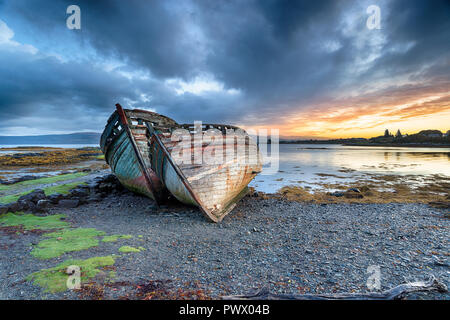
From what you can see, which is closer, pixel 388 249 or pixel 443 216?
pixel 388 249

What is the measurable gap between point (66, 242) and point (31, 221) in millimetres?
3121

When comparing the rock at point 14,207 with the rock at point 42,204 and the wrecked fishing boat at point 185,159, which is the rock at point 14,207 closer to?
the rock at point 42,204

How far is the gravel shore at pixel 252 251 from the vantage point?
151 inches

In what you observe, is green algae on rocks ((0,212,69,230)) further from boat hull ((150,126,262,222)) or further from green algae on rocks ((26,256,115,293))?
boat hull ((150,126,262,222))

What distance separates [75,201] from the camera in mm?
9836

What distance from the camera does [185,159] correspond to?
7613 millimetres

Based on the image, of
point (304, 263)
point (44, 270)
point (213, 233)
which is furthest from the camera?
point (213, 233)

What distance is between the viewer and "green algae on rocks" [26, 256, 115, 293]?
355 cm

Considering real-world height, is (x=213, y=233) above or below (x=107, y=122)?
below

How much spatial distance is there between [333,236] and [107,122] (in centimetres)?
1098

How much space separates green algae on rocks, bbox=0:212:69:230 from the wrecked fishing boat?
3.28 meters
